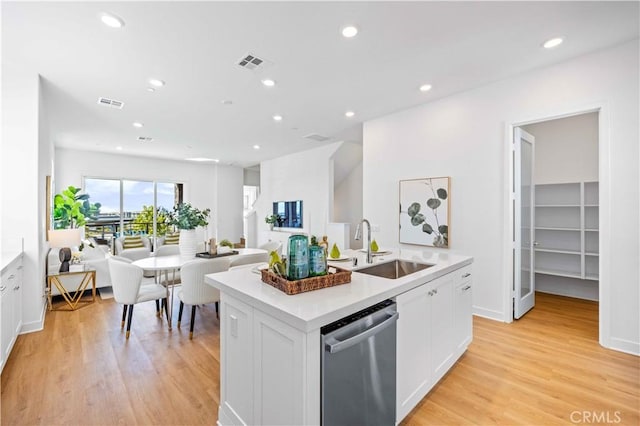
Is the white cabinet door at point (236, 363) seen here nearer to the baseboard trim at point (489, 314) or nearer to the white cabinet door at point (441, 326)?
the white cabinet door at point (441, 326)

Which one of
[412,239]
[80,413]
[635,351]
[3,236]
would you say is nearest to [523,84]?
[412,239]

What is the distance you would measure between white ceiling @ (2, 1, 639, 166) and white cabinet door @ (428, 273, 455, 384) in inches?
83.2

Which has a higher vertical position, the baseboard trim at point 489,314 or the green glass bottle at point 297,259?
the green glass bottle at point 297,259

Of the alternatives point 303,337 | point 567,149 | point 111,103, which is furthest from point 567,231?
point 111,103

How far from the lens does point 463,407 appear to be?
195 cm

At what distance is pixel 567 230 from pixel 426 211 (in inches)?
89.2

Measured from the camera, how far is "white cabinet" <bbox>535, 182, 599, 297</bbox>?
13.4ft

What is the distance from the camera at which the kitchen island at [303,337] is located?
1232 millimetres

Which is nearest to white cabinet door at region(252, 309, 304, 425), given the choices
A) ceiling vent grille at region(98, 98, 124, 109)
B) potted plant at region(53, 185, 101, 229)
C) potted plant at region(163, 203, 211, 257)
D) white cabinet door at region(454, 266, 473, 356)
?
white cabinet door at region(454, 266, 473, 356)

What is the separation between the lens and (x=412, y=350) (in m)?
1.81

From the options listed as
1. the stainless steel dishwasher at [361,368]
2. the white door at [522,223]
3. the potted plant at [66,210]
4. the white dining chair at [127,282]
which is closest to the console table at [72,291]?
the white dining chair at [127,282]

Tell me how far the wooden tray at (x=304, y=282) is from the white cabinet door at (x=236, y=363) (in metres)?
0.20

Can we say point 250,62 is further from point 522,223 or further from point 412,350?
point 522,223

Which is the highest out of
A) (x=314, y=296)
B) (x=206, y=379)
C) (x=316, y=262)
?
(x=316, y=262)
